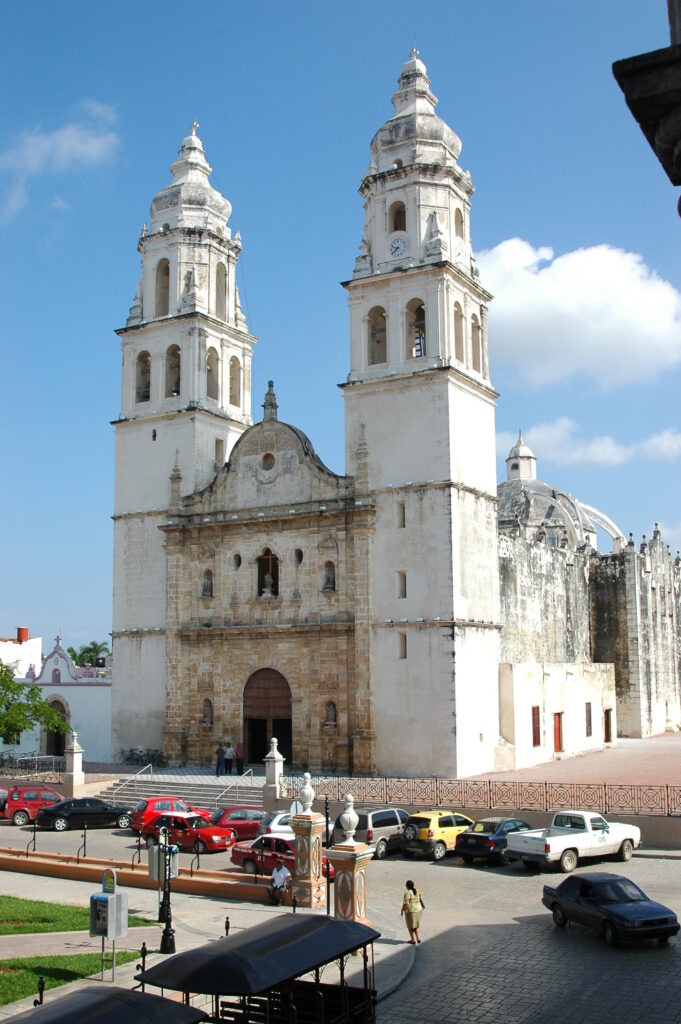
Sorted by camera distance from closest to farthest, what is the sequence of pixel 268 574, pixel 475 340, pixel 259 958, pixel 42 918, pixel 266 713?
pixel 259 958
pixel 42 918
pixel 266 713
pixel 268 574
pixel 475 340

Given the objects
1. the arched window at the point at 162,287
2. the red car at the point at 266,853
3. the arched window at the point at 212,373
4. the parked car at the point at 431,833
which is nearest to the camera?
the red car at the point at 266,853

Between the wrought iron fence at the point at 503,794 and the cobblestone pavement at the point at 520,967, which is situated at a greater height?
the wrought iron fence at the point at 503,794

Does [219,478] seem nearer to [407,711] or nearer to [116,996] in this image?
[407,711]

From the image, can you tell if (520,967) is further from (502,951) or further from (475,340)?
(475,340)

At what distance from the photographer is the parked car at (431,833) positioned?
80.4ft

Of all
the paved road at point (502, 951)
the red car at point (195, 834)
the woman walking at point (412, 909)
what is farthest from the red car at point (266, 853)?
the woman walking at point (412, 909)

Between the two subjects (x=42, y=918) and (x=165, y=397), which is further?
(x=165, y=397)

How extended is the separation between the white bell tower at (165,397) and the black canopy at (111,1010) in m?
29.7

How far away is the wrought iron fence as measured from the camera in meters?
26.9

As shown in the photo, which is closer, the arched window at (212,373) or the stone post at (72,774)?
the stone post at (72,774)

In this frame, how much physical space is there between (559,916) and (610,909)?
1364 mm

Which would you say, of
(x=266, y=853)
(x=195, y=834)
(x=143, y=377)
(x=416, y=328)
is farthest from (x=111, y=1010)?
(x=143, y=377)

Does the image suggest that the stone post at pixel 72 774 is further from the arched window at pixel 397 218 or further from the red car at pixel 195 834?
the arched window at pixel 397 218

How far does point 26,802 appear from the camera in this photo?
105 feet
